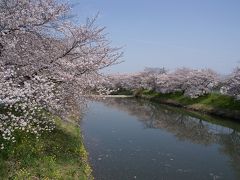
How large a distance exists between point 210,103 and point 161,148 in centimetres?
3134

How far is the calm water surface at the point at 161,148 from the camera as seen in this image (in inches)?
788

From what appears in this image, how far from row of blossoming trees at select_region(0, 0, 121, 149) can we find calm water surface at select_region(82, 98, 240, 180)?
468cm

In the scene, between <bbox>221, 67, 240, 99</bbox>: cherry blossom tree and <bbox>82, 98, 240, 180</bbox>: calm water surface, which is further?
<bbox>221, 67, 240, 99</bbox>: cherry blossom tree

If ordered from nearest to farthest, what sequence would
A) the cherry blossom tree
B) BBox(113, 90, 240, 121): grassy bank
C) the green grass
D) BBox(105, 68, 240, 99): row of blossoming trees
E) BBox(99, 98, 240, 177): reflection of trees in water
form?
BBox(99, 98, 240, 177): reflection of trees in water, BBox(113, 90, 240, 121): grassy bank, the cherry blossom tree, the green grass, BBox(105, 68, 240, 99): row of blossoming trees

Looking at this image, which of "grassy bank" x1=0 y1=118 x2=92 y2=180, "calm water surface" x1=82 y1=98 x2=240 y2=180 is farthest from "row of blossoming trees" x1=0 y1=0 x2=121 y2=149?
"calm water surface" x1=82 y1=98 x2=240 y2=180

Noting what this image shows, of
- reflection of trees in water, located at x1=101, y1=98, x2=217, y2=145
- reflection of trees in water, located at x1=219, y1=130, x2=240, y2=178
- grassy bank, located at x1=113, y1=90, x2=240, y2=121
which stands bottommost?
reflection of trees in water, located at x1=219, y1=130, x2=240, y2=178

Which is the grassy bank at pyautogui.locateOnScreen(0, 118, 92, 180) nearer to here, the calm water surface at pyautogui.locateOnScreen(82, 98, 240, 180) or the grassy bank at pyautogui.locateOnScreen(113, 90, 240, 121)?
the calm water surface at pyautogui.locateOnScreen(82, 98, 240, 180)

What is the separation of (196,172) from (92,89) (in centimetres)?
770

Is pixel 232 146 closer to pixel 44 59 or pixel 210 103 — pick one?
pixel 44 59

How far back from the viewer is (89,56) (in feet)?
60.7

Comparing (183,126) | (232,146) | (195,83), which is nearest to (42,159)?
(232,146)

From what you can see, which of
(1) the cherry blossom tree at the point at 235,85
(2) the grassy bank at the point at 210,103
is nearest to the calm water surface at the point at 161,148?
(2) the grassy bank at the point at 210,103

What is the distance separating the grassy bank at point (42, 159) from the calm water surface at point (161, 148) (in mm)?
2384

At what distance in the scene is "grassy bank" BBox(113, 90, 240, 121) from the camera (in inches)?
1907
